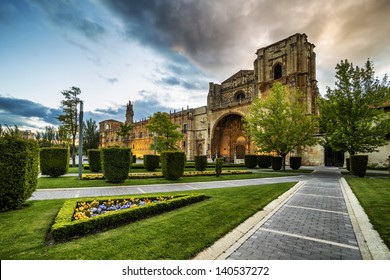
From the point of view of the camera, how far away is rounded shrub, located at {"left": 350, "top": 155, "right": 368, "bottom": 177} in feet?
49.8

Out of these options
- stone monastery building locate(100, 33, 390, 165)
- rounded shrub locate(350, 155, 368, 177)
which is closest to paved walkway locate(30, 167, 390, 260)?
rounded shrub locate(350, 155, 368, 177)

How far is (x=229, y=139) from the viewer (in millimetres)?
44344

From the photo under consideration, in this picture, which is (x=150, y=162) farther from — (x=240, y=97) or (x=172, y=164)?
(x=240, y=97)

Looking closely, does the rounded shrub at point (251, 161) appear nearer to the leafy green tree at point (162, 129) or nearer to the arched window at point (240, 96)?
the leafy green tree at point (162, 129)

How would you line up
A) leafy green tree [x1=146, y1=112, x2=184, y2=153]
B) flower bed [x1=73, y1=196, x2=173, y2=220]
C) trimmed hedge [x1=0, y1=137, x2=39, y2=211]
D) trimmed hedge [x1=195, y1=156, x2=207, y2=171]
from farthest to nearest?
leafy green tree [x1=146, y1=112, x2=184, y2=153] → trimmed hedge [x1=195, y1=156, x2=207, y2=171] → trimmed hedge [x1=0, y1=137, x2=39, y2=211] → flower bed [x1=73, y1=196, x2=173, y2=220]

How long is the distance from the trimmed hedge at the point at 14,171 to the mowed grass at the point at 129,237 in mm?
359

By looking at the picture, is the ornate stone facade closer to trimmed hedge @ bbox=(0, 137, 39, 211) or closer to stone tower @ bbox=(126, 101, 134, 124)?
trimmed hedge @ bbox=(0, 137, 39, 211)

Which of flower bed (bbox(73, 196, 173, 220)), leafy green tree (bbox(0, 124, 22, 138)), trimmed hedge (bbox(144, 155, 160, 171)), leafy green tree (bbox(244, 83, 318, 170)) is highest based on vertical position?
leafy green tree (bbox(244, 83, 318, 170))

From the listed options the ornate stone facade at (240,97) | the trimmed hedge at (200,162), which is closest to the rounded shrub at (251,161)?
the ornate stone facade at (240,97)

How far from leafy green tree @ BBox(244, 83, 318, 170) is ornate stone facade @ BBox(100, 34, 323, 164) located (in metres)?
6.29

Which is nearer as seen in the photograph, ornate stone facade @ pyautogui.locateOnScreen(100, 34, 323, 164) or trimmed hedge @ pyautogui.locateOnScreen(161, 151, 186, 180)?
trimmed hedge @ pyautogui.locateOnScreen(161, 151, 186, 180)

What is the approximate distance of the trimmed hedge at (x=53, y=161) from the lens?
13367mm

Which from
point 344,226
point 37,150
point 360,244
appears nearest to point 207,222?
point 360,244
